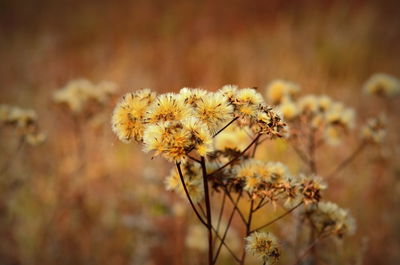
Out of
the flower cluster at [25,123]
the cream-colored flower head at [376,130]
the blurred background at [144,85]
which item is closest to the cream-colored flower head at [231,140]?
the blurred background at [144,85]

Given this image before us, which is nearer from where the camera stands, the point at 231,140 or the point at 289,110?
the point at 231,140

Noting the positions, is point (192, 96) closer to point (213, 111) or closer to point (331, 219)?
Answer: point (213, 111)

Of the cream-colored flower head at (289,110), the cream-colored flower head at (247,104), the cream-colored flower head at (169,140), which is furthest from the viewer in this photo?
the cream-colored flower head at (289,110)

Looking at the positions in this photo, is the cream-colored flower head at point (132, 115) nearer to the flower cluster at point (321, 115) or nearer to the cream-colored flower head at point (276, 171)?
the cream-colored flower head at point (276, 171)

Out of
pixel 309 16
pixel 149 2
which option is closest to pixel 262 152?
pixel 309 16

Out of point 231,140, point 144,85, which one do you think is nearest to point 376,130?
point 231,140

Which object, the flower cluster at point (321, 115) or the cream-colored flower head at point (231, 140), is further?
the flower cluster at point (321, 115)

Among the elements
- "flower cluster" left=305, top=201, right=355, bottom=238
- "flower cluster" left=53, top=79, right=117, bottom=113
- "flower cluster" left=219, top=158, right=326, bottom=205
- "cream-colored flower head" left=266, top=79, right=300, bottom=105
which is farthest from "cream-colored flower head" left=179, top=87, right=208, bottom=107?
"flower cluster" left=53, top=79, right=117, bottom=113
